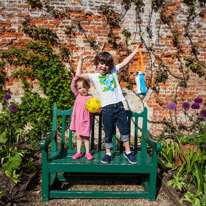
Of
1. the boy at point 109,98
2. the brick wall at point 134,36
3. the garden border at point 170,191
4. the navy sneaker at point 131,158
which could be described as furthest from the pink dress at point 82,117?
the brick wall at point 134,36

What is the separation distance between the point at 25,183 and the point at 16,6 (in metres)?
3.28

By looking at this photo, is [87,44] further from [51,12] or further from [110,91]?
[110,91]

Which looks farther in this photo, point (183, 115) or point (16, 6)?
point (183, 115)

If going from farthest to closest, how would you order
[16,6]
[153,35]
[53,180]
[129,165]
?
[153,35] < [16,6] < [53,180] < [129,165]

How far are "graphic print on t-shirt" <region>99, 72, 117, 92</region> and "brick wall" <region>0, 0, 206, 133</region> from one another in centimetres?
157

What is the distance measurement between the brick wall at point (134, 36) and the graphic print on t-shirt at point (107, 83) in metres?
1.57

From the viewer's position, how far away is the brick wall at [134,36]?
4148 millimetres

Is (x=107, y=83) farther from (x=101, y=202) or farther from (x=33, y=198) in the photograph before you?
(x=33, y=198)

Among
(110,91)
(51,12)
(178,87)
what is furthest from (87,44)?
(178,87)

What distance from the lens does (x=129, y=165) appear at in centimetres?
263

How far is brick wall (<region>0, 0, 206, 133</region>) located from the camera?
4148 millimetres

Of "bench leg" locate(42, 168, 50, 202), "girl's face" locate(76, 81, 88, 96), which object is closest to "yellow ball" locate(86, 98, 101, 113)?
"girl's face" locate(76, 81, 88, 96)

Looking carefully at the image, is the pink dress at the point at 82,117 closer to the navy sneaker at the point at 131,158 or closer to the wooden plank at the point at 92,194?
the navy sneaker at the point at 131,158

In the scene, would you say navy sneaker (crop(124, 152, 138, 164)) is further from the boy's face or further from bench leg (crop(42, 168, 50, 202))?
the boy's face
